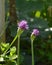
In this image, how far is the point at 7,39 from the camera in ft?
5.60

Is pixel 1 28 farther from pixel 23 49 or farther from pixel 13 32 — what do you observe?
pixel 23 49

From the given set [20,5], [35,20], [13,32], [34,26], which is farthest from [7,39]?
[20,5]

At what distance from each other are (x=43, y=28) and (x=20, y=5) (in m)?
0.34

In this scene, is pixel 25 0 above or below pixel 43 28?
above

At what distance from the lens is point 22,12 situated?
2.15m

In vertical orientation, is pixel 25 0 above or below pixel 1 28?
above

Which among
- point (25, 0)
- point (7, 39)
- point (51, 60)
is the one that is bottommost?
point (51, 60)

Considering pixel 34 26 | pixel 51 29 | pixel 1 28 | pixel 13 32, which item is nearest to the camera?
pixel 1 28

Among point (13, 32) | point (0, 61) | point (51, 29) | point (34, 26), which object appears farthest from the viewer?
point (51, 29)

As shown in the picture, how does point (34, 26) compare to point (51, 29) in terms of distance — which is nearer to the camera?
point (34, 26)

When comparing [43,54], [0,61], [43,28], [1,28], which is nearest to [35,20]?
[43,28]

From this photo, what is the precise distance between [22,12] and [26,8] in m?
0.04

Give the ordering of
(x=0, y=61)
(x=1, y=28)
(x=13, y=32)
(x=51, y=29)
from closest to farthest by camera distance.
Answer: (x=0, y=61), (x=1, y=28), (x=13, y=32), (x=51, y=29)

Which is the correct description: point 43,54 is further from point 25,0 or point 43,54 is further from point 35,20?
point 25,0
